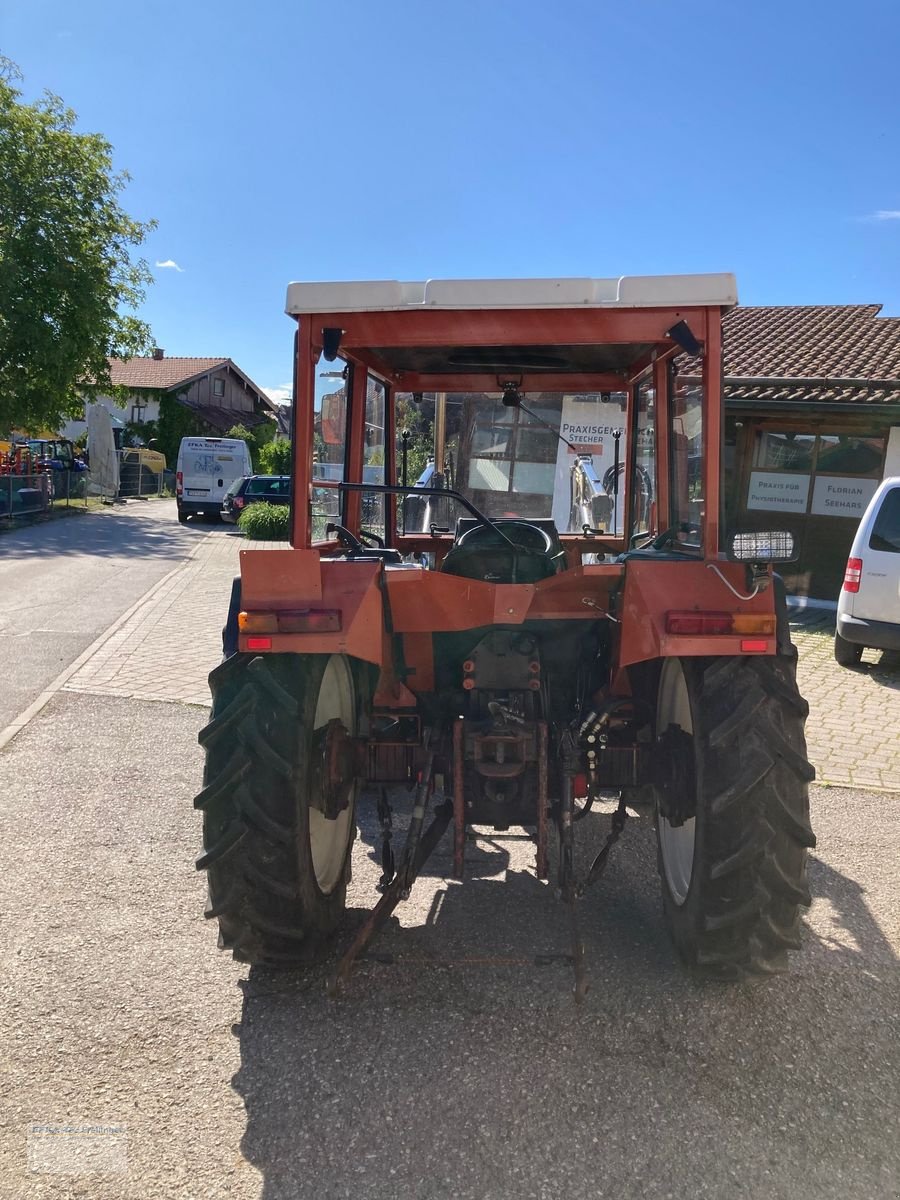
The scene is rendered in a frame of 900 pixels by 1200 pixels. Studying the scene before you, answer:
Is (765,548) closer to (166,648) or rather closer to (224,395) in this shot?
(166,648)

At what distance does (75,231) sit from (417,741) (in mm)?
27182

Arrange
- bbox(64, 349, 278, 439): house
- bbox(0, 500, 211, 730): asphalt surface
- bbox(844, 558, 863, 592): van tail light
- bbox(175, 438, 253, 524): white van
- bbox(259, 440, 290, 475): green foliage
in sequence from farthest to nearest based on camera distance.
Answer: bbox(64, 349, 278, 439): house
bbox(259, 440, 290, 475): green foliage
bbox(175, 438, 253, 524): white van
bbox(844, 558, 863, 592): van tail light
bbox(0, 500, 211, 730): asphalt surface

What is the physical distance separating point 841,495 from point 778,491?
889mm

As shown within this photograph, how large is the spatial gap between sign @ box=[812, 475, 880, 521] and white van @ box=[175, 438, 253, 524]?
18179 millimetres

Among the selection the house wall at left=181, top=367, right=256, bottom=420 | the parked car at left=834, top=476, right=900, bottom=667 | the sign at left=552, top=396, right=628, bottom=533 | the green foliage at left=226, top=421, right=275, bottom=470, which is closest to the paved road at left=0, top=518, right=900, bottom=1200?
the sign at left=552, top=396, right=628, bottom=533

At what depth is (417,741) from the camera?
3.73 metres

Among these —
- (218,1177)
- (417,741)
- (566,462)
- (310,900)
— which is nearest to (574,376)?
(566,462)

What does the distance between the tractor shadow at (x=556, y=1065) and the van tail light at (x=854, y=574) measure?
6.08 metres

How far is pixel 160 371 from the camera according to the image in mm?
53719

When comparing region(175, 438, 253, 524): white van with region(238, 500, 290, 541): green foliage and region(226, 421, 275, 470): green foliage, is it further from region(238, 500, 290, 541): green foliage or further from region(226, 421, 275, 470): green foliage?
region(226, 421, 275, 470): green foliage

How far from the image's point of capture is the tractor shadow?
2.46 metres

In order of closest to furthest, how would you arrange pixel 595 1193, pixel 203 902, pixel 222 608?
pixel 595 1193 < pixel 203 902 < pixel 222 608

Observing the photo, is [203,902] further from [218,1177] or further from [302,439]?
[302,439]

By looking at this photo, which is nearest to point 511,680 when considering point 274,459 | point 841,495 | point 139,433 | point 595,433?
point 595,433
